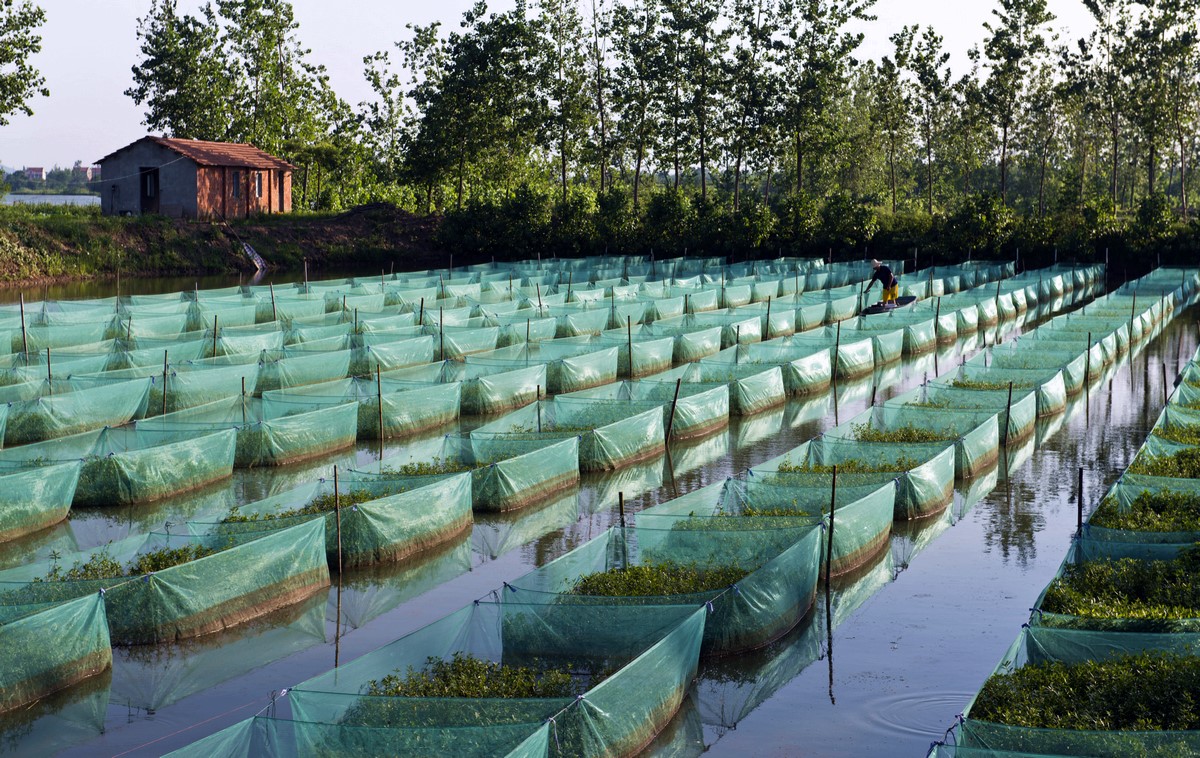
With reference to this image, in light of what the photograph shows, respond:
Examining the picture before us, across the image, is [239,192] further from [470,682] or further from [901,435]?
[470,682]

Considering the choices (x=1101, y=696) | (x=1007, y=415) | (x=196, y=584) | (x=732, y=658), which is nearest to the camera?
(x=1101, y=696)

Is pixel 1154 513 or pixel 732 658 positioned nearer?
pixel 732 658

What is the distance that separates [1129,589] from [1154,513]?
2.86 m

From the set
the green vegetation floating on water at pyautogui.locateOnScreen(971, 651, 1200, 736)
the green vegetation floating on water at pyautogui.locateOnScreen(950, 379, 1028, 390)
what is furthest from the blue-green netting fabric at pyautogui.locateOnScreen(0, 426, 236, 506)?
the green vegetation floating on water at pyautogui.locateOnScreen(950, 379, 1028, 390)

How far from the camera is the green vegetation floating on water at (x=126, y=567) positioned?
14195mm

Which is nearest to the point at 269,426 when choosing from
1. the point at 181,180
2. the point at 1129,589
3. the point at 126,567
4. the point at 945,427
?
the point at 126,567

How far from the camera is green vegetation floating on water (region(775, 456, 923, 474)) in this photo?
18.7 meters

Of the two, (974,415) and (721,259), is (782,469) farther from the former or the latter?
(721,259)

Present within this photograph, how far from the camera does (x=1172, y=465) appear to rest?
18.7 meters

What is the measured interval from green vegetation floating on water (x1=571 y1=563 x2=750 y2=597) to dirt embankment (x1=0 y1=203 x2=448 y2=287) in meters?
45.4

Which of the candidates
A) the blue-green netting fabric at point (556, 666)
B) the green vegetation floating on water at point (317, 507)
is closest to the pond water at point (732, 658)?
the blue-green netting fabric at point (556, 666)

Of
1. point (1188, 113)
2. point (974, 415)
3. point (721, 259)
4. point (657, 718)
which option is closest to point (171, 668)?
point (657, 718)

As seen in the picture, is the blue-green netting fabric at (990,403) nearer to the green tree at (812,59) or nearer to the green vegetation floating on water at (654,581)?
the green vegetation floating on water at (654,581)

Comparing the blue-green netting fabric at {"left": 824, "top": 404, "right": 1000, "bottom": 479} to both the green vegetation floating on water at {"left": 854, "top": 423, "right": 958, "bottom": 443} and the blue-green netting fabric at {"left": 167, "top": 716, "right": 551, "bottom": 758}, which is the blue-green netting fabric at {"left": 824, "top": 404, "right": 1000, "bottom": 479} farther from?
the blue-green netting fabric at {"left": 167, "top": 716, "right": 551, "bottom": 758}
